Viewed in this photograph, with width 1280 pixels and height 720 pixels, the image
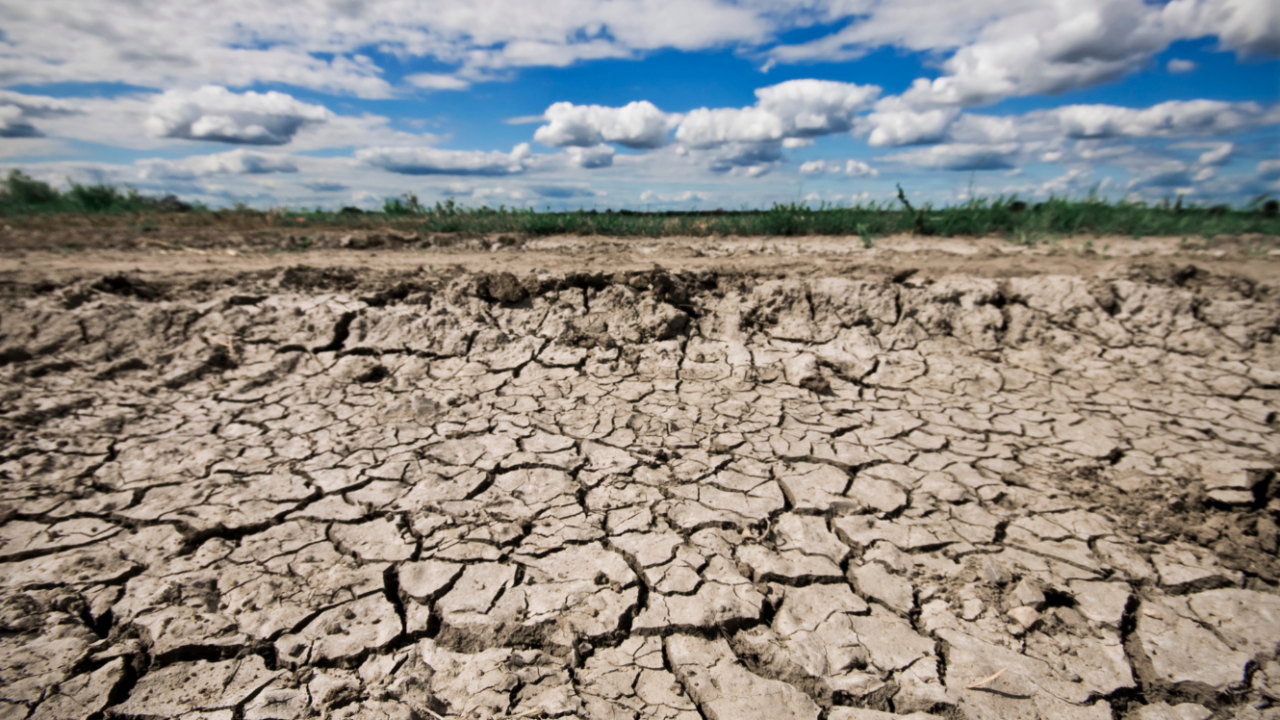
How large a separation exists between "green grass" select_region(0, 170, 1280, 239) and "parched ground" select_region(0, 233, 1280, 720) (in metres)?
1.30

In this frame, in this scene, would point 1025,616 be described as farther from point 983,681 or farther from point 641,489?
point 641,489

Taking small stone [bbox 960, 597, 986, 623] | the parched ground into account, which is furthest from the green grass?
small stone [bbox 960, 597, 986, 623]

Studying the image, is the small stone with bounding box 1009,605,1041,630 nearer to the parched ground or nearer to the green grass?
the parched ground

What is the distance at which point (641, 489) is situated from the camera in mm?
2283

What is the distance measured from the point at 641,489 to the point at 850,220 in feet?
15.5

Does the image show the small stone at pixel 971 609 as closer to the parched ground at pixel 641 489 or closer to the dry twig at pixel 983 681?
the parched ground at pixel 641 489

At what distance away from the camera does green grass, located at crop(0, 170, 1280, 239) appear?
5414mm

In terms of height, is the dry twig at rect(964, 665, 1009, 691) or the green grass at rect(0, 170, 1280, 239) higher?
the green grass at rect(0, 170, 1280, 239)

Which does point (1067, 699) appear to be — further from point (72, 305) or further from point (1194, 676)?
point (72, 305)

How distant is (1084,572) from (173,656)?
9.77ft

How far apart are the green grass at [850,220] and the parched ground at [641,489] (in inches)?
51.4

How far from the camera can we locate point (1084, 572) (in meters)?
1.89

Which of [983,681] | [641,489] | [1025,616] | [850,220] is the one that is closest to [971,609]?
[1025,616]

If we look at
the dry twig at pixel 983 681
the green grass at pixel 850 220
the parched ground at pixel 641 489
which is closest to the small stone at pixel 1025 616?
the parched ground at pixel 641 489
